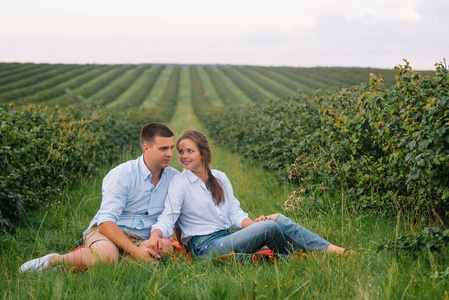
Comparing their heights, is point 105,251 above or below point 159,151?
below

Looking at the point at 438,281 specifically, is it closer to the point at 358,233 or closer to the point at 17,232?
the point at 358,233

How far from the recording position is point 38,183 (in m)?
6.40

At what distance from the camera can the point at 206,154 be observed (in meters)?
4.46

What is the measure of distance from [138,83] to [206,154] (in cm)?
4697

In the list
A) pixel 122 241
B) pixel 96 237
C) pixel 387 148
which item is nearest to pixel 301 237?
pixel 387 148

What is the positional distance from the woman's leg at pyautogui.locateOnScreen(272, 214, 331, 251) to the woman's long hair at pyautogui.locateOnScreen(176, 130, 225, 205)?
2.04ft

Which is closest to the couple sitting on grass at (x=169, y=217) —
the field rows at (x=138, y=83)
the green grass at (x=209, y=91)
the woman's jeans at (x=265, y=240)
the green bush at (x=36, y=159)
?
the woman's jeans at (x=265, y=240)

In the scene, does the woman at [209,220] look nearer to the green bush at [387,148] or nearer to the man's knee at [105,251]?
the man's knee at [105,251]

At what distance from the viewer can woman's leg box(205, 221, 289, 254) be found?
403cm

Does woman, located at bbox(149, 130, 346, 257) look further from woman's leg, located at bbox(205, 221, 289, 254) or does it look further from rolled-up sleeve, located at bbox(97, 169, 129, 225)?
rolled-up sleeve, located at bbox(97, 169, 129, 225)

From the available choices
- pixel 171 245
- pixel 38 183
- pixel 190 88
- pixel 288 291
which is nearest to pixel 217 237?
pixel 171 245

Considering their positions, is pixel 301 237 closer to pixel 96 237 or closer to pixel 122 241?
pixel 122 241

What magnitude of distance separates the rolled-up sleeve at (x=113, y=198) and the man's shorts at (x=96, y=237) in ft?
0.48

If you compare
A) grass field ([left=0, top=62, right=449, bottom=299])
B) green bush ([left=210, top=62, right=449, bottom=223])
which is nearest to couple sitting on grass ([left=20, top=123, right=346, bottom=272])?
grass field ([left=0, top=62, right=449, bottom=299])
